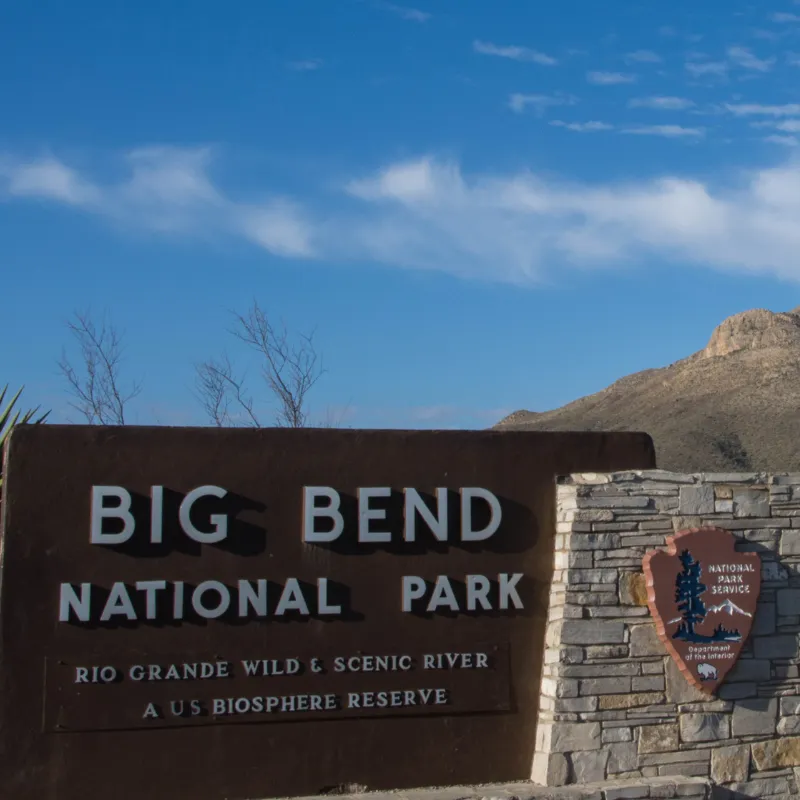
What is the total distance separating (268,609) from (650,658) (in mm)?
2772

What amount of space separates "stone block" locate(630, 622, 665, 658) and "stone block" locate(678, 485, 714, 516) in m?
0.90

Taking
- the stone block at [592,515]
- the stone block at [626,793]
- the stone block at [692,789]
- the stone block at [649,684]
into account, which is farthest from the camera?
the stone block at [592,515]

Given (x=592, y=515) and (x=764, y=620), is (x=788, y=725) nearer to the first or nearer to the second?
(x=764, y=620)

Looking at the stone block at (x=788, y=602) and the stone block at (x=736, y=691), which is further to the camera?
the stone block at (x=788, y=602)

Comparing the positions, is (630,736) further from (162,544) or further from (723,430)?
(723,430)

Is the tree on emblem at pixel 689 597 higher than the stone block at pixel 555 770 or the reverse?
higher

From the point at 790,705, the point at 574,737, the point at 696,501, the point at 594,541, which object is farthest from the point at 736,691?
the point at 594,541

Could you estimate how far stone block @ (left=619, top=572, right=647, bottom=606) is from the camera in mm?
7758

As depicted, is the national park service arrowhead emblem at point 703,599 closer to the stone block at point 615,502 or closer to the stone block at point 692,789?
the stone block at point 615,502

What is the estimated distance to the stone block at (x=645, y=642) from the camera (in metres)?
7.72

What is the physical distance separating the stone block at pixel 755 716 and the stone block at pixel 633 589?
1.08 meters

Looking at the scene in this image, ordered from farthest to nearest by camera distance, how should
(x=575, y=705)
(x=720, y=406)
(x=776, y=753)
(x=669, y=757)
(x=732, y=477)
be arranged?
(x=720, y=406)
(x=732, y=477)
(x=776, y=753)
(x=669, y=757)
(x=575, y=705)

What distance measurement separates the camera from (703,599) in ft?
25.6

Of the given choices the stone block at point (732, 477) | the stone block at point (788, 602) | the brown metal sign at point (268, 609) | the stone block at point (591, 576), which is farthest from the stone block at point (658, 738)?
the stone block at point (732, 477)
